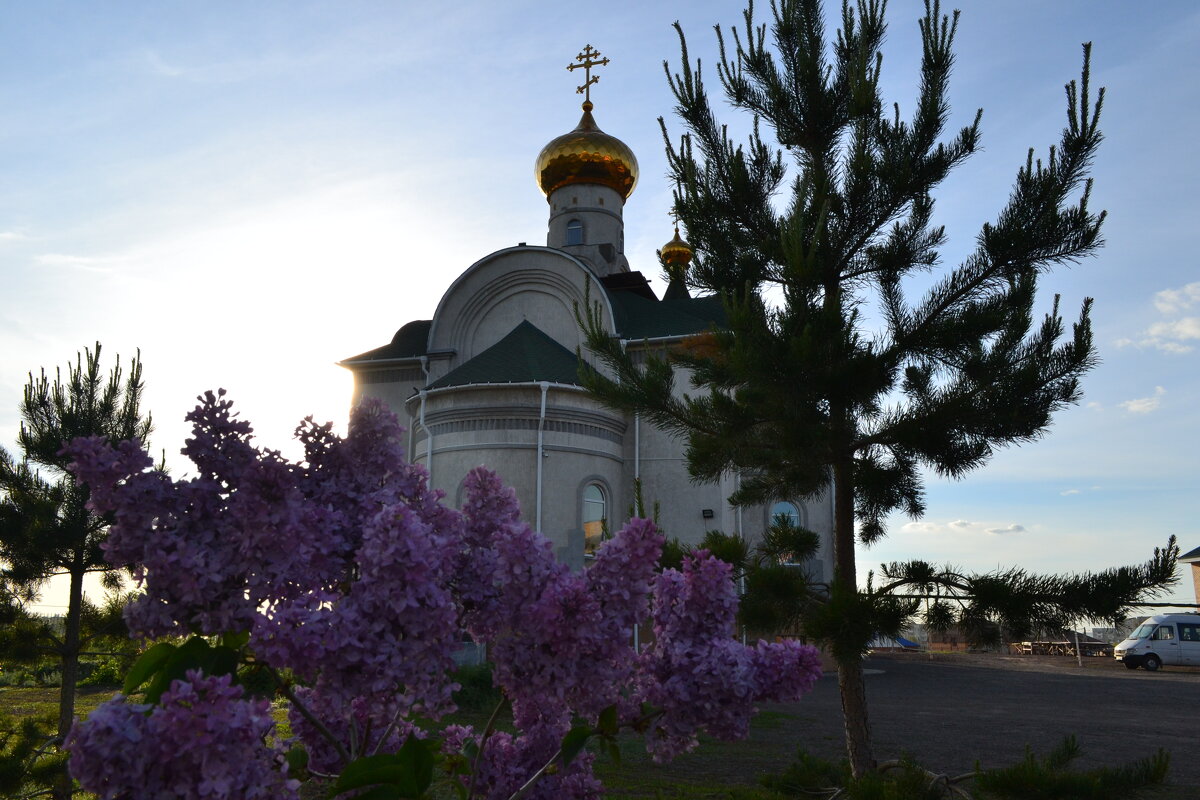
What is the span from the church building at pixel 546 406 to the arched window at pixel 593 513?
26mm

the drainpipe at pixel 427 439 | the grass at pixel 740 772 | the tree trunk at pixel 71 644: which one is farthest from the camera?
the drainpipe at pixel 427 439

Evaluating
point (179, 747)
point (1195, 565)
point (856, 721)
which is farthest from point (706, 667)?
point (1195, 565)

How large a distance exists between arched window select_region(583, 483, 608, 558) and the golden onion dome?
1174 centimetres

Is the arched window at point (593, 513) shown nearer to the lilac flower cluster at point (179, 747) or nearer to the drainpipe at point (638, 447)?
the drainpipe at point (638, 447)

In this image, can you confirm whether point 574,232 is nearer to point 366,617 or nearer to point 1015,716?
point 1015,716

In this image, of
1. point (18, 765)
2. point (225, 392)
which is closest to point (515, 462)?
point (18, 765)

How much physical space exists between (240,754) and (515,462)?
14711 millimetres

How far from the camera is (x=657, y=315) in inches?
823

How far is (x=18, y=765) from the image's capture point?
17.6ft

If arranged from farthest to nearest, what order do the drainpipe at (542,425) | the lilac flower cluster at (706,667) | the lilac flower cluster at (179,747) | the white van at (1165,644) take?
the white van at (1165,644) → the drainpipe at (542,425) → the lilac flower cluster at (706,667) → the lilac flower cluster at (179,747)

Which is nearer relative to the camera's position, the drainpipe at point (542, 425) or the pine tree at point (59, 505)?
the pine tree at point (59, 505)

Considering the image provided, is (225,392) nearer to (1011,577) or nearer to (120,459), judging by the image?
(120,459)

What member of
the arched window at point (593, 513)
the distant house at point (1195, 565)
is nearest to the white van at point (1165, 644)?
the distant house at point (1195, 565)

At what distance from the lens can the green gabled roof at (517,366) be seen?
55.6 ft
